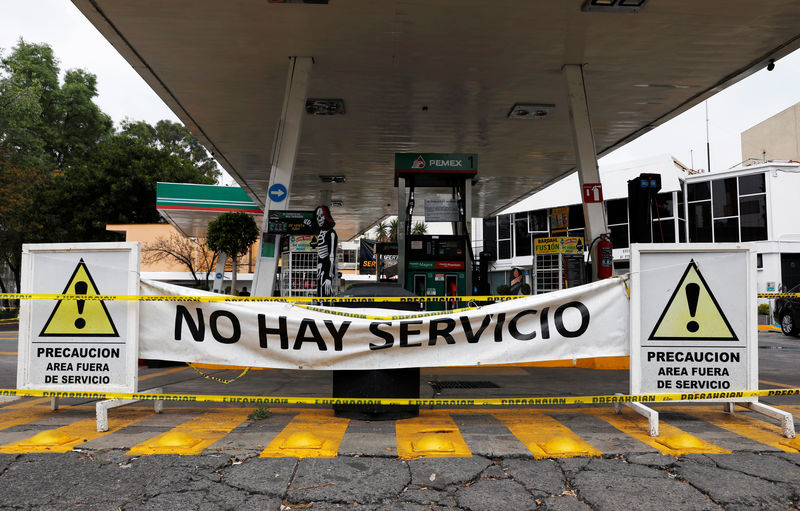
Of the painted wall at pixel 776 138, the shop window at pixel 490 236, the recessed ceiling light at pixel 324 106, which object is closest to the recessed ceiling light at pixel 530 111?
the recessed ceiling light at pixel 324 106

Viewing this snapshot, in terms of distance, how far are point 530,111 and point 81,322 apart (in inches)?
439

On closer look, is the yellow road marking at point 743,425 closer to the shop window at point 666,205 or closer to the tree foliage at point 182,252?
the shop window at point 666,205

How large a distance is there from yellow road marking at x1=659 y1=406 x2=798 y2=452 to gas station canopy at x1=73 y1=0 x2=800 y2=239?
6057 millimetres

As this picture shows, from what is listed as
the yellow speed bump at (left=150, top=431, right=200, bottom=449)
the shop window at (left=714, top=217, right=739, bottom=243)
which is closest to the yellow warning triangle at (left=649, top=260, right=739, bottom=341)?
the yellow speed bump at (left=150, top=431, right=200, bottom=449)

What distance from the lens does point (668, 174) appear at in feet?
98.6

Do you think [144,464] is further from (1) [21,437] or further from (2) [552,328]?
(2) [552,328]

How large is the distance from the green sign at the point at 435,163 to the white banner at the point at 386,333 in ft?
27.6

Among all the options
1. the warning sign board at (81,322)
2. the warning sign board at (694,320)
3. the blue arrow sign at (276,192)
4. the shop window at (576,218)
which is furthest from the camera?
the shop window at (576,218)

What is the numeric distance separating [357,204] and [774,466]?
2446 cm

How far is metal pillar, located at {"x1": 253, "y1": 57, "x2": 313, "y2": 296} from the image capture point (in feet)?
35.3

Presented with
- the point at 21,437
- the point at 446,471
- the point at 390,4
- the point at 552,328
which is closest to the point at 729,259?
the point at 552,328

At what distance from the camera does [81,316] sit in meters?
5.63

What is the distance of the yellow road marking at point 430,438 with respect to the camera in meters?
4.35

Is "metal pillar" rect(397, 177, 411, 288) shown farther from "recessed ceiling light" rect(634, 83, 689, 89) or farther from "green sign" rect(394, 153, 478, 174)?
"recessed ceiling light" rect(634, 83, 689, 89)
